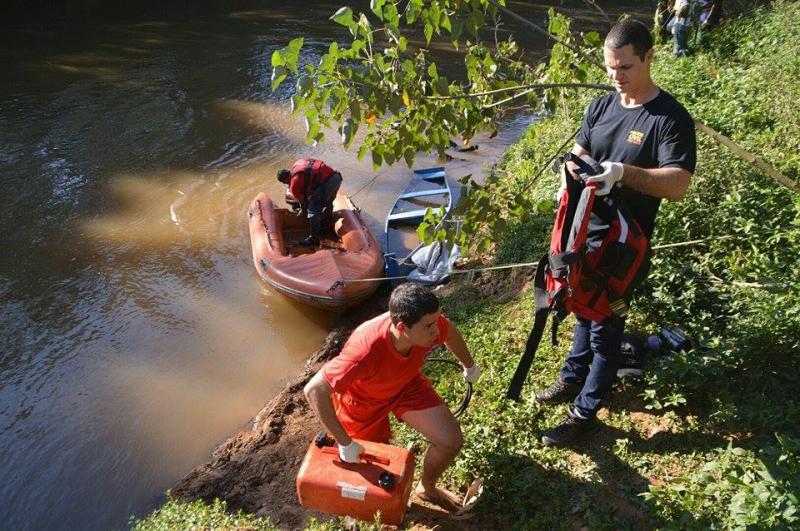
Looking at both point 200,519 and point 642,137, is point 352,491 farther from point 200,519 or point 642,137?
point 642,137

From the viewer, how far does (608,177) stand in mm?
2818

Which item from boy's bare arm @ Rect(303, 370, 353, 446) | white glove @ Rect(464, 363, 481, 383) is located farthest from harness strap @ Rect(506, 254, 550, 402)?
boy's bare arm @ Rect(303, 370, 353, 446)

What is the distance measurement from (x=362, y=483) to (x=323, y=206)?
5.15 meters

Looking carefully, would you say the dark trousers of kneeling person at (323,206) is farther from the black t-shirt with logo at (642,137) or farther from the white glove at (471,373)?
the black t-shirt with logo at (642,137)

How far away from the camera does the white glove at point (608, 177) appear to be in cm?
282

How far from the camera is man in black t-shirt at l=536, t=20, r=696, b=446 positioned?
113 inches

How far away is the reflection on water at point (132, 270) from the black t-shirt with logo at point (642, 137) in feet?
13.7

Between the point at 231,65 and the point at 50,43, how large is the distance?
16.5 ft

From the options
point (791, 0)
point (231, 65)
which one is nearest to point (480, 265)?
point (791, 0)

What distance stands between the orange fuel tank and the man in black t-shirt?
114 cm

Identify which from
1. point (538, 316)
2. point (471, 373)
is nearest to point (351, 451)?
point (471, 373)

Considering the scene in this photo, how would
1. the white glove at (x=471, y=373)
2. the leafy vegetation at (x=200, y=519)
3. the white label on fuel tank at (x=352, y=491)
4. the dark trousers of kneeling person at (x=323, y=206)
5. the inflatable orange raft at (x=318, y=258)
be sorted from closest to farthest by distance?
the white label on fuel tank at (x=352, y=491) < the white glove at (x=471, y=373) < the leafy vegetation at (x=200, y=519) < the inflatable orange raft at (x=318, y=258) < the dark trousers of kneeling person at (x=323, y=206)

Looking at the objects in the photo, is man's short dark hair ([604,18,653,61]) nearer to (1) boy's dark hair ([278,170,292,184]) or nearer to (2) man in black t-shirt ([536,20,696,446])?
(2) man in black t-shirt ([536,20,696,446])

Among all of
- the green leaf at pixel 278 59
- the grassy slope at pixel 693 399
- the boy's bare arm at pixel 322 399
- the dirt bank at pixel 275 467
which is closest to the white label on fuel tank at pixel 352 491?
the boy's bare arm at pixel 322 399
